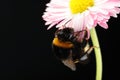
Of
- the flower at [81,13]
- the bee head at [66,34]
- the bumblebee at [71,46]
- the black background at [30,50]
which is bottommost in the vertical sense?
the black background at [30,50]

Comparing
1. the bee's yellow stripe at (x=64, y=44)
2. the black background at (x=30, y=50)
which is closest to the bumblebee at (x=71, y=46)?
the bee's yellow stripe at (x=64, y=44)

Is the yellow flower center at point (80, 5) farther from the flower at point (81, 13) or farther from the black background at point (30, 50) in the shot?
the black background at point (30, 50)

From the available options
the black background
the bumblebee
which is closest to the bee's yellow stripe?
the bumblebee

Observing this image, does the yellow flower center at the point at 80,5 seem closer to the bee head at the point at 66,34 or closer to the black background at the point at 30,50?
the bee head at the point at 66,34

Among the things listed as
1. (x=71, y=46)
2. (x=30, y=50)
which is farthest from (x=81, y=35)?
(x=30, y=50)

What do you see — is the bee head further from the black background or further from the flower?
the black background

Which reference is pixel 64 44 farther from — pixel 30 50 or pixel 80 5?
pixel 30 50

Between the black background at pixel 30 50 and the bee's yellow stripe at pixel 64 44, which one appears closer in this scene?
the bee's yellow stripe at pixel 64 44

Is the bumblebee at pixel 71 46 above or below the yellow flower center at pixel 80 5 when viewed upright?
below
